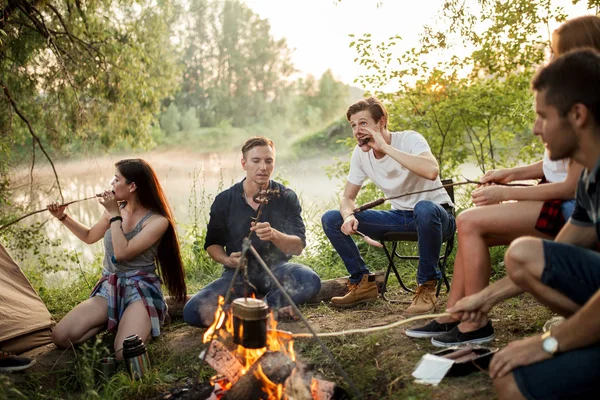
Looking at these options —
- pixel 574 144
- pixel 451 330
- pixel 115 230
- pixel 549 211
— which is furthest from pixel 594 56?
pixel 115 230

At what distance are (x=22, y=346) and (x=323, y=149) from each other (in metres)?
17.1

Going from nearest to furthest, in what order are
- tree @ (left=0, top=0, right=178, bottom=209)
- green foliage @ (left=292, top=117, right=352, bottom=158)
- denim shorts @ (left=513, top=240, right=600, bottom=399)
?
1. denim shorts @ (left=513, top=240, right=600, bottom=399)
2. tree @ (left=0, top=0, right=178, bottom=209)
3. green foliage @ (left=292, top=117, right=352, bottom=158)

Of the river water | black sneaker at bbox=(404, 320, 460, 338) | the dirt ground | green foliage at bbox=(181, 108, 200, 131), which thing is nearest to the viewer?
the dirt ground

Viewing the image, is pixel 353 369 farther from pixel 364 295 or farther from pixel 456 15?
pixel 456 15

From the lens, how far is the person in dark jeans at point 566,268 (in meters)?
1.84

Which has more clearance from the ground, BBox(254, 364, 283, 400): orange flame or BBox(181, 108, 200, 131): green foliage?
BBox(181, 108, 200, 131): green foliage

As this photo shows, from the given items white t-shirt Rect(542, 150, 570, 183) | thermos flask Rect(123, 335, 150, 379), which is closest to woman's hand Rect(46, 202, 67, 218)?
thermos flask Rect(123, 335, 150, 379)

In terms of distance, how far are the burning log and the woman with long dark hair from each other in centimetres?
130

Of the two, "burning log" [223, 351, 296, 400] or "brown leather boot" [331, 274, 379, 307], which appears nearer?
"burning log" [223, 351, 296, 400]

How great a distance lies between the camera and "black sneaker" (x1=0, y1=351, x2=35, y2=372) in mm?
3338

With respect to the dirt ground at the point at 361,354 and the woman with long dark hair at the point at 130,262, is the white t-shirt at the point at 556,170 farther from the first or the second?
the woman with long dark hair at the point at 130,262

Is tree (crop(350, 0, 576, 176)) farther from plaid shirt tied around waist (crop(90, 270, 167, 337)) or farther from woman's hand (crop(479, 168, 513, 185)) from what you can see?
plaid shirt tied around waist (crop(90, 270, 167, 337))

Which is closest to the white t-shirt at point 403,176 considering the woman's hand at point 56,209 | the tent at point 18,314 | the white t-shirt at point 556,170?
the white t-shirt at point 556,170

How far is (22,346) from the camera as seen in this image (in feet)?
11.8
